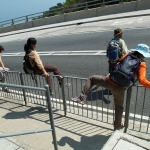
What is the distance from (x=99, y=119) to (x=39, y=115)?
5.51 ft

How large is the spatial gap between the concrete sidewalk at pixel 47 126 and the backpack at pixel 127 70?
140 centimetres

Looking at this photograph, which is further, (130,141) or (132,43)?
(132,43)

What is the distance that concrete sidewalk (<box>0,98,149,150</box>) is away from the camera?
12.7ft

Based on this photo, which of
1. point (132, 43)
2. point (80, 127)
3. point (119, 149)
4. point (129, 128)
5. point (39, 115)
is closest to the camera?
point (119, 149)

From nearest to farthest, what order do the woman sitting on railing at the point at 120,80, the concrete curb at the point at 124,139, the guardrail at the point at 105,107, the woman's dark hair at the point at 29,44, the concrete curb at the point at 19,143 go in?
1. the concrete curb at the point at 124,139
2. the woman sitting on railing at the point at 120,80
3. the concrete curb at the point at 19,143
4. the guardrail at the point at 105,107
5. the woman's dark hair at the point at 29,44

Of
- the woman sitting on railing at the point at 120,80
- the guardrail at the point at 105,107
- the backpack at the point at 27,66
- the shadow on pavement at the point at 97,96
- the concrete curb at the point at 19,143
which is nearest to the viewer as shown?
the woman sitting on railing at the point at 120,80

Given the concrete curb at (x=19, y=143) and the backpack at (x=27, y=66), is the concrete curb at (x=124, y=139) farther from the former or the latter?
the backpack at (x=27, y=66)

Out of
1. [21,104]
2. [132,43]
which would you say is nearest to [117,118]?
[21,104]

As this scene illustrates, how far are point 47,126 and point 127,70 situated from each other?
2517 mm

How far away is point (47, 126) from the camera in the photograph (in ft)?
15.0

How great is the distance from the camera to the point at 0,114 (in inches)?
208

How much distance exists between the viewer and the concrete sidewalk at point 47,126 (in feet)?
12.7

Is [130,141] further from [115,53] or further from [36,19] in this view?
[36,19]

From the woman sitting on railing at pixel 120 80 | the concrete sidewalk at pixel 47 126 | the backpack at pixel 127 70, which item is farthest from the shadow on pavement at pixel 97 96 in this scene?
the backpack at pixel 127 70
